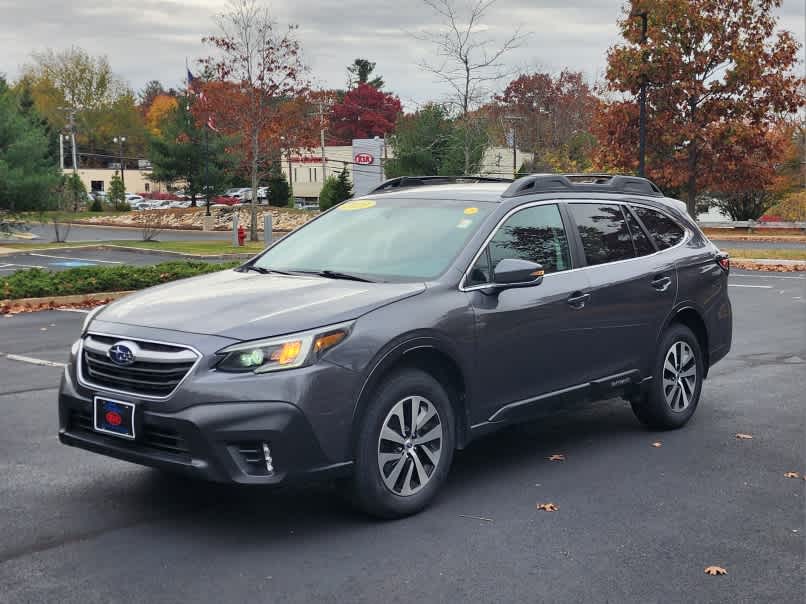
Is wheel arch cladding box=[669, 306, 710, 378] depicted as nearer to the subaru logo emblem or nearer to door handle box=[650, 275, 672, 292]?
door handle box=[650, 275, 672, 292]

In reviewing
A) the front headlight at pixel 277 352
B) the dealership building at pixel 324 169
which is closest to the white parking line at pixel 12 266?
the front headlight at pixel 277 352

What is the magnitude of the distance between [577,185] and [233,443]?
332 centimetres

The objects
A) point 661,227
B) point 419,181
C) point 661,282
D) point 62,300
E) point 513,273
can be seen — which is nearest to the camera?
point 513,273

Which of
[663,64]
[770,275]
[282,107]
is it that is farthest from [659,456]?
[282,107]

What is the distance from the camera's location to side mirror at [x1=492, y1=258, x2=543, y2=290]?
5742 mm

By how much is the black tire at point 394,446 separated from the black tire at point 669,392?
2.27 metres

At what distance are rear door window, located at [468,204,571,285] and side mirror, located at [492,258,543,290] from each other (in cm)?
13

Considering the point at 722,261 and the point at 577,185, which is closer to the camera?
the point at 577,185

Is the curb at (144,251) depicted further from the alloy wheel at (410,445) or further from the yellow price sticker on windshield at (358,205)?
the alloy wheel at (410,445)

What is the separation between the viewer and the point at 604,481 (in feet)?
20.3

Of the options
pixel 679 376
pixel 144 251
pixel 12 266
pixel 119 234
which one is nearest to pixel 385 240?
pixel 679 376

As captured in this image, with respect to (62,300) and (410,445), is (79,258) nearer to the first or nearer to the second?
(62,300)

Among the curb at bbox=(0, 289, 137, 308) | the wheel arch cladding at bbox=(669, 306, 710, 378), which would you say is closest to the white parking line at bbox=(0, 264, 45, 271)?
the curb at bbox=(0, 289, 137, 308)

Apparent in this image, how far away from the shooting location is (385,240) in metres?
6.22
